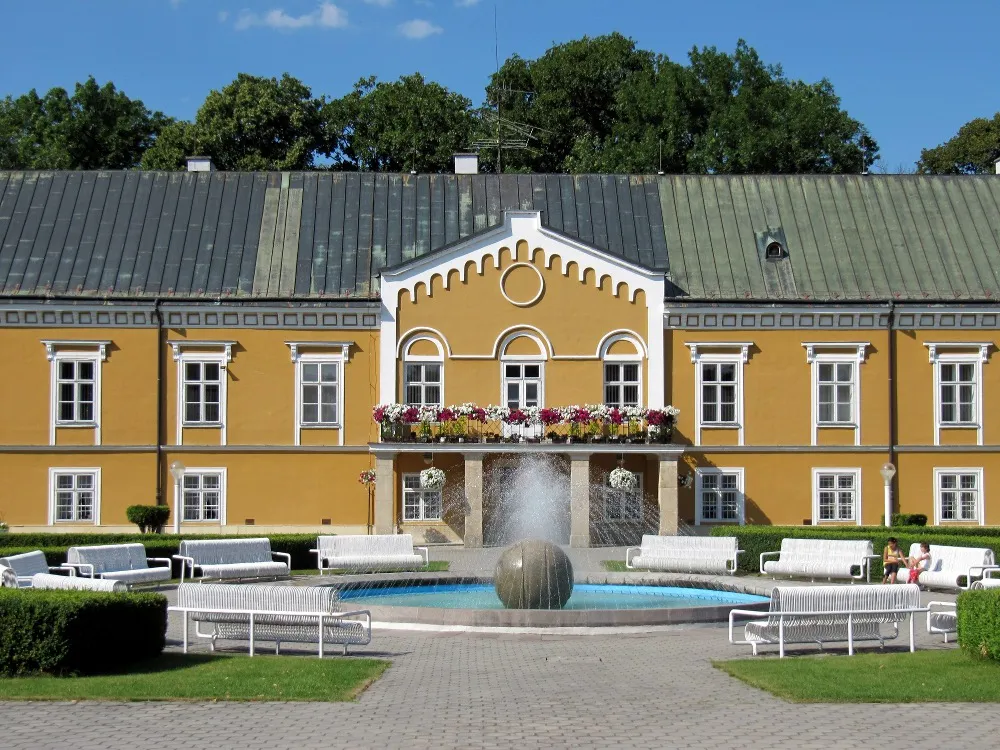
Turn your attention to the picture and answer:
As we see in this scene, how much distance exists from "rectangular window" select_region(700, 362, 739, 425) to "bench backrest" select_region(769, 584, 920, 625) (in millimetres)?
18909

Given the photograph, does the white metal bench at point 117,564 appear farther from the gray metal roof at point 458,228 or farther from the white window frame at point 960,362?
the white window frame at point 960,362

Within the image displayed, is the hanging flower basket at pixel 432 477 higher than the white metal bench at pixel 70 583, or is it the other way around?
the hanging flower basket at pixel 432 477

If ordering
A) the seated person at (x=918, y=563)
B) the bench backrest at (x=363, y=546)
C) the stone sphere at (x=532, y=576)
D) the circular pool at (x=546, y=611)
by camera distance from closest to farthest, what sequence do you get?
the circular pool at (x=546, y=611)
the stone sphere at (x=532, y=576)
the seated person at (x=918, y=563)
the bench backrest at (x=363, y=546)

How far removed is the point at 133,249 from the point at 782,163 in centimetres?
2613

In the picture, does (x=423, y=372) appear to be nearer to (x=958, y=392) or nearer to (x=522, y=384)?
(x=522, y=384)

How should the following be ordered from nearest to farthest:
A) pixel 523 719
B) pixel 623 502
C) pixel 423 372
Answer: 1. pixel 523 719
2. pixel 623 502
3. pixel 423 372

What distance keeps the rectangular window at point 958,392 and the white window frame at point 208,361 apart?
18454mm

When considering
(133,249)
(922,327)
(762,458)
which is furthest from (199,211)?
(922,327)

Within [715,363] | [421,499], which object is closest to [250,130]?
[421,499]

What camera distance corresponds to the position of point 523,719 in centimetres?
1261

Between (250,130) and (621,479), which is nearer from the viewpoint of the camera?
(621,479)

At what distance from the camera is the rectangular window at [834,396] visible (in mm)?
36719

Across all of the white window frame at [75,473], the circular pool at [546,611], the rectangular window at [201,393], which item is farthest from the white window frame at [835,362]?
the white window frame at [75,473]

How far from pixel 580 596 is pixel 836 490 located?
15794mm
